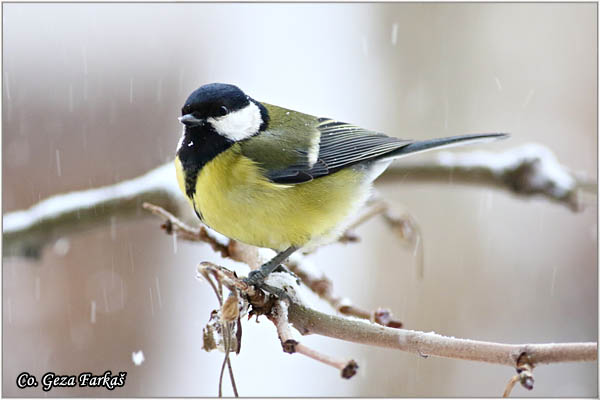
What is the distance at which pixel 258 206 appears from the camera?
7.28 feet

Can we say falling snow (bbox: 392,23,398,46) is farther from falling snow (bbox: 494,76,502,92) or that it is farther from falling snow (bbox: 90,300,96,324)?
falling snow (bbox: 90,300,96,324)

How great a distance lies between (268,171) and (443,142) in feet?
2.43

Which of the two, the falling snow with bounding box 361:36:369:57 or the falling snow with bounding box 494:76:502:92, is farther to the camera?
the falling snow with bounding box 361:36:369:57

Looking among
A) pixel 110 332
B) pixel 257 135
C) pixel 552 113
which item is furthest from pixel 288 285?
pixel 552 113

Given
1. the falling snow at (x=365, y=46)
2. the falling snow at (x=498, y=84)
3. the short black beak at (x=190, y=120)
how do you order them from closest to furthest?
the short black beak at (x=190, y=120) → the falling snow at (x=498, y=84) → the falling snow at (x=365, y=46)

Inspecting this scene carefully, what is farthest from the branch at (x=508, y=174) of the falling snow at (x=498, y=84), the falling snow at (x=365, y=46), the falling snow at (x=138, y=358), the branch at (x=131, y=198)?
the falling snow at (x=365, y=46)

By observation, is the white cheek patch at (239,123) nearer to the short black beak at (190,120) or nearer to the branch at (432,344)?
the short black beak at (190,120)

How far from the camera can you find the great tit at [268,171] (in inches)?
86.4

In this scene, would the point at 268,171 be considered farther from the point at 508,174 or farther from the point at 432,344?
the point at 508,174

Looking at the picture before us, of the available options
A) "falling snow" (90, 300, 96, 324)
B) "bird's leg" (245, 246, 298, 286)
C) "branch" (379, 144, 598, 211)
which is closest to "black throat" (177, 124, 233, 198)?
"bird's leg" (245, 246, 298, 286)

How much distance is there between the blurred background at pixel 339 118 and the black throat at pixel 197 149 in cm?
186

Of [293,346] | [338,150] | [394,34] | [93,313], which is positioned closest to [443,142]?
[338,150]

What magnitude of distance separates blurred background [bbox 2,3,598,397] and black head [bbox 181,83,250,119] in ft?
6.64

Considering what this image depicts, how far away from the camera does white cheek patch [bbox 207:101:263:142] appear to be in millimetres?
2294
